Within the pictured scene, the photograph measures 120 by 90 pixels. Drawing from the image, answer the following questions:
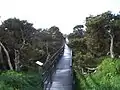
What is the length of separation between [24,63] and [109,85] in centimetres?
1255

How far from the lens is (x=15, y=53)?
65.2 feet

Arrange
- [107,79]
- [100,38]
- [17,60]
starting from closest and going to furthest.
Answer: [107,79], [17,60], [100,38]

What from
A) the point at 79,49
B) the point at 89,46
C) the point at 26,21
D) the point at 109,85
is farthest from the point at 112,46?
the point at 109,85

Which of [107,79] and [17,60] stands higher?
[17,60]

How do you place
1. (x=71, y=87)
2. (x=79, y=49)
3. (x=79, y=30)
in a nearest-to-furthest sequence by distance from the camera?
(x=71, y=87) → (x=79, y=49) → (x=79, y=30)

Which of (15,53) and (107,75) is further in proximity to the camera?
(15,53)

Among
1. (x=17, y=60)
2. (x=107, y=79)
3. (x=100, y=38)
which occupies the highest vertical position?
(x=100, y=38)

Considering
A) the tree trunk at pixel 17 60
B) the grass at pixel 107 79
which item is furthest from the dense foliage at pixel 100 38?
the grass at pixel 107 79

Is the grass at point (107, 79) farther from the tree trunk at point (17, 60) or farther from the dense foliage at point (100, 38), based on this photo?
the dense foliage at point (100, 38)

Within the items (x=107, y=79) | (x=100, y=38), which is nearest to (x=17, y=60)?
(x=100, y=38)

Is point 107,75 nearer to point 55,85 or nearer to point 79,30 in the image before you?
point 55,85

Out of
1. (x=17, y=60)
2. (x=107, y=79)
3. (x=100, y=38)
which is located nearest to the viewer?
(x=107, y=79)

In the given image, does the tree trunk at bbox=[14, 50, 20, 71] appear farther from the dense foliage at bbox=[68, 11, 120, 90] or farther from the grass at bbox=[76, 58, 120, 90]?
the grass at bbox=[76, 58, 120, 90]

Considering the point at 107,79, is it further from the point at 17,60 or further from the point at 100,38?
the point at 100,38
